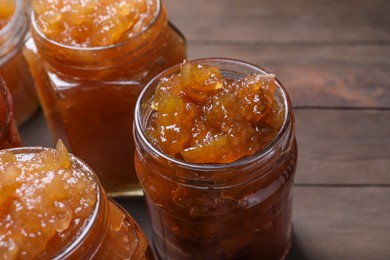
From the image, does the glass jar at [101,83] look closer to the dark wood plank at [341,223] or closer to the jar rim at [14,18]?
the jar rim at [14,18]

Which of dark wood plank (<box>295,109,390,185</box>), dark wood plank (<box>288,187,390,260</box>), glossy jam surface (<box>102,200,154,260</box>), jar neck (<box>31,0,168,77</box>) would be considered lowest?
dark wood plank (<box>288,187,390,260</box>)

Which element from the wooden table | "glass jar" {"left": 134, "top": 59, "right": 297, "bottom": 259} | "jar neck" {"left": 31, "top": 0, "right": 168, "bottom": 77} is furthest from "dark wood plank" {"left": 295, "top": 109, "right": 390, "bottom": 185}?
"jar neck" {"left": 31, "top": 0, "right": 168, "bottom": 77}

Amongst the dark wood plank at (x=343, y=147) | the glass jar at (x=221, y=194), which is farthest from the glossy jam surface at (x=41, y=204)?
the dark wood plank at (x=343, y=147)

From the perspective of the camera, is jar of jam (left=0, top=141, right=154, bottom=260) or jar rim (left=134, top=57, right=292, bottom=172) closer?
jar of jam (left=0, top=141, right=154, bottom=260)

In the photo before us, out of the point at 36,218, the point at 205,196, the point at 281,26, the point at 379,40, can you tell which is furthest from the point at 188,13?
the point at 36,218

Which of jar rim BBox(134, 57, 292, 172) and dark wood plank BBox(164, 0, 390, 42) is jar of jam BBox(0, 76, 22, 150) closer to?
jar rim BBox(134, 57, 292, 172)

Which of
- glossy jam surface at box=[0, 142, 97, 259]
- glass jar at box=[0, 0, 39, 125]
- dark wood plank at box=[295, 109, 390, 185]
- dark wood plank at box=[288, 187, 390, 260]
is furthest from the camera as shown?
glass jar at box=[0, 0, 39, 125]

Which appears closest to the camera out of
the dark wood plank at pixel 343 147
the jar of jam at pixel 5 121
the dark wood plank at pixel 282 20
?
the jar of jam at pixel 5 121
